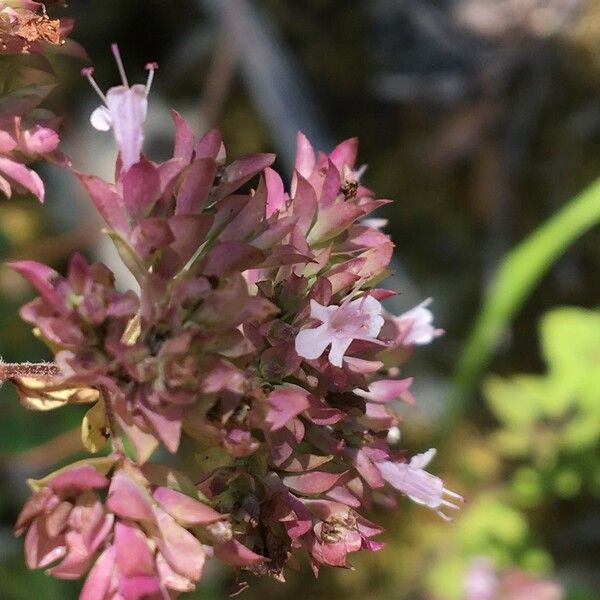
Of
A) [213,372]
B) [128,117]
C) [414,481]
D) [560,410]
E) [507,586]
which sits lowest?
[507,586]

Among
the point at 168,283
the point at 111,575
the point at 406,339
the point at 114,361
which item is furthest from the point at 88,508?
the point at 406,339

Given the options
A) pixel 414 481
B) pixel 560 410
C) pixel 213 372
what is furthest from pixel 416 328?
pixel 560 410

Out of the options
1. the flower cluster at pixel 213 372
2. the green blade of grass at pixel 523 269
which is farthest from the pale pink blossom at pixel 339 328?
the green blade of grass at pixel 523 269

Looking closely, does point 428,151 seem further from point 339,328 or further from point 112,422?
point 112,422

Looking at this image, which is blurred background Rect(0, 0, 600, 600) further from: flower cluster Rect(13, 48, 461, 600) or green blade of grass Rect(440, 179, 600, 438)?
Answer: flower cluster Rect(13, 48, 461, 600)

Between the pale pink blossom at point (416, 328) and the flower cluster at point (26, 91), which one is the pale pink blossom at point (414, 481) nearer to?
the pale pink blossom at point (416, 328)

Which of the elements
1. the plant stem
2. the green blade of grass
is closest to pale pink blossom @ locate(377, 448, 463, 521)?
the plant stem

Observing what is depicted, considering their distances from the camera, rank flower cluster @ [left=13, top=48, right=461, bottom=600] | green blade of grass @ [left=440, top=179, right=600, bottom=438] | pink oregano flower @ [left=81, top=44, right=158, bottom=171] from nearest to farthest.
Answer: flower cluster @ [left=13, top=48, right=461, bottom=600]
pink oregano flower @ [left=81, top=44, right=158, bottom=171]
green blade of grass @ [left=440, top=179, right=600, bottom=438]
